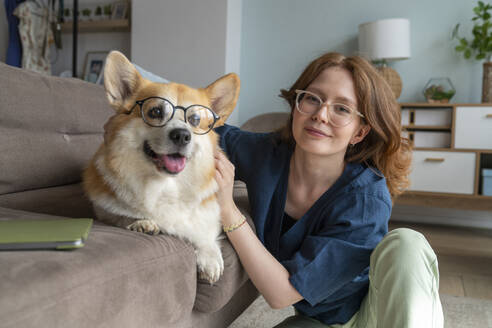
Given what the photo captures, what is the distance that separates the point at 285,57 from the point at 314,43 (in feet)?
1.02

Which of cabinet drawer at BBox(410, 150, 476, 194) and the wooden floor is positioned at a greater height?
cabinet drawer at BBox(410, 150, 476, 194)

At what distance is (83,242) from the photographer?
66 centimetres

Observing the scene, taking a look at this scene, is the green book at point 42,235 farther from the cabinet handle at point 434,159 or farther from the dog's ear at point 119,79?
the cabinet handle at point 434,159

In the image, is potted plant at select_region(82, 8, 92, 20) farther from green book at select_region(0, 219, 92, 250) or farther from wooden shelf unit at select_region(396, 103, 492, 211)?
green book at select_region(0, 219, 92, 250)

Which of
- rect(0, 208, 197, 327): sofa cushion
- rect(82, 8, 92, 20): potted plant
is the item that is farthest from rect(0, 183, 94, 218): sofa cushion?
rect(82, 8, 92, 20): potted plant

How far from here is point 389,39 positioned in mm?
3080

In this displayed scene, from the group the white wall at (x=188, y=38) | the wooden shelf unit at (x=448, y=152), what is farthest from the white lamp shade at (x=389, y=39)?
the white wall at (x=188, y=38)

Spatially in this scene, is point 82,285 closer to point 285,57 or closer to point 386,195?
point 386,195

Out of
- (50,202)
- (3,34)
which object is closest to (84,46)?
(3,34)

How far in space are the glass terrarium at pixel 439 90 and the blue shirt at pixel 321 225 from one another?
2387 millimetres

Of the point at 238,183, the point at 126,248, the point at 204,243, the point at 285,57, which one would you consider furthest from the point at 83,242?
the point at 285,57

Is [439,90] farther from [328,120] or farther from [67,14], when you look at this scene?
[67,14]

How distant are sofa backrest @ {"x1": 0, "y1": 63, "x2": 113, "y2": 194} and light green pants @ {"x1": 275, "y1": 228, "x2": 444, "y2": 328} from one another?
44.9 inches

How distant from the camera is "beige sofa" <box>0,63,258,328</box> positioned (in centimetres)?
55
